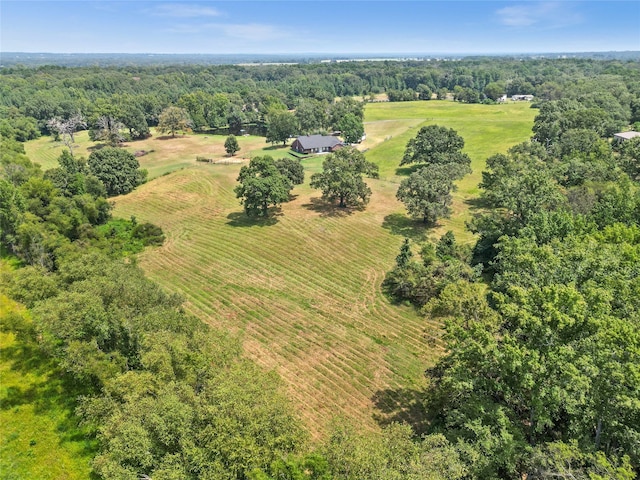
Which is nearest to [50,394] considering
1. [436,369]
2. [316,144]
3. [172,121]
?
[436,369]

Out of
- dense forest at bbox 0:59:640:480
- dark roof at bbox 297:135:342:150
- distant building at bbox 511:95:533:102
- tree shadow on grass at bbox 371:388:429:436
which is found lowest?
tree shadow on grass at bbox 371:388:429:436

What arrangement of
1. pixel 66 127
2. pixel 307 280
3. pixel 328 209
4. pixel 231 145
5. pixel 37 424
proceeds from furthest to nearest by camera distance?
pixel 66 127 < pixel 231 145 < pixel 328 209 < pixel 307 280 < pixel 37 424

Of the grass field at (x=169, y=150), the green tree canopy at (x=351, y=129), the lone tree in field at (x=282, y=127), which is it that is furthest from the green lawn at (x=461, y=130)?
the grass field at (x=169, y=150)

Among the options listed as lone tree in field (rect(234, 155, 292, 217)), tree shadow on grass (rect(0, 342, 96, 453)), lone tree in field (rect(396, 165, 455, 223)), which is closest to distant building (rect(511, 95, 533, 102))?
lone tree in field (rect(396, 165, 455, 223))

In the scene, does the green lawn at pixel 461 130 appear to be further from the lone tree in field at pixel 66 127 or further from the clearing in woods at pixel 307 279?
the lone tree in field at pixel 66 127

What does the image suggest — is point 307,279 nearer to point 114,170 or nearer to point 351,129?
point 114,170

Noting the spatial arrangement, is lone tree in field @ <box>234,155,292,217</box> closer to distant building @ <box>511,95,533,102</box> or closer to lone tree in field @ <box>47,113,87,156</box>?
lone tree in field @ <box>47,113,87,156</box>
